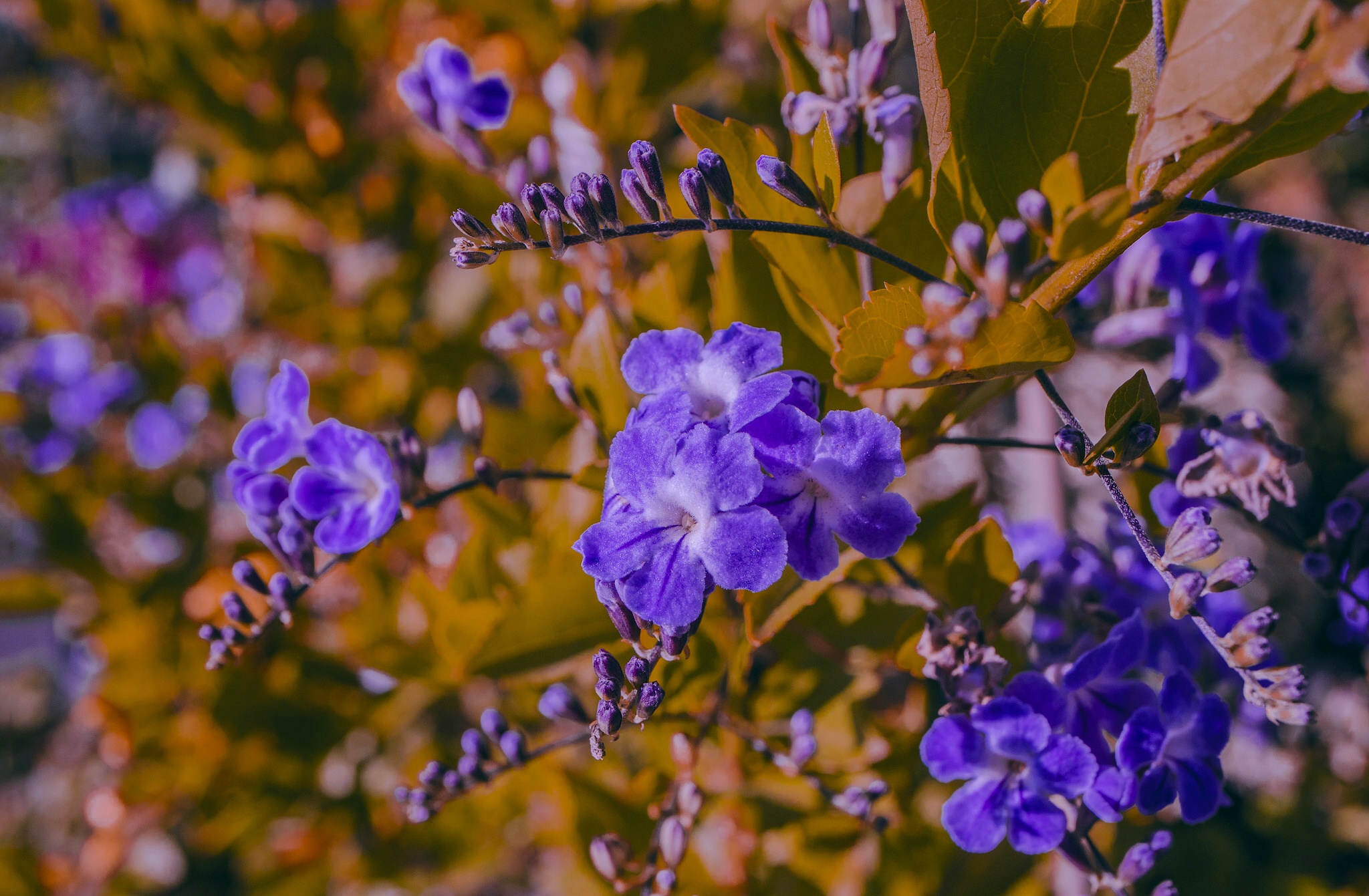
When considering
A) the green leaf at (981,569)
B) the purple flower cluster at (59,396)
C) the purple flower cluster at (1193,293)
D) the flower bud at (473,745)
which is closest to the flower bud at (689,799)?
the flower bud at (473,745)

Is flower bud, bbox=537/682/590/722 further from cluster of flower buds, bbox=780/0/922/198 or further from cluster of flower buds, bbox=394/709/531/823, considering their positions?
cluster of flower buds, bbox=780/0/922/198

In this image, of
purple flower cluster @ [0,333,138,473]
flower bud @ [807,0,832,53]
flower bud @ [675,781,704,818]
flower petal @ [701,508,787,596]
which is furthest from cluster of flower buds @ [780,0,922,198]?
purple flower cluster @ [0,333,138,473]

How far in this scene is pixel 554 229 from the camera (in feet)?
2.72

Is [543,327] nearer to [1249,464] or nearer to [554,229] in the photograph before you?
[554,229]

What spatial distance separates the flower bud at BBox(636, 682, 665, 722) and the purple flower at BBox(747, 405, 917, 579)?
0.20 metres

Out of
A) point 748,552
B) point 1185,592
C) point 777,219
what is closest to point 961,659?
point 1185,592

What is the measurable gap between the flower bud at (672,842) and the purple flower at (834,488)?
0.48 meters

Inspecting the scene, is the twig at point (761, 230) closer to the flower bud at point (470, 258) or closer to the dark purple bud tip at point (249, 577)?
the flower bud at point (470, 258)

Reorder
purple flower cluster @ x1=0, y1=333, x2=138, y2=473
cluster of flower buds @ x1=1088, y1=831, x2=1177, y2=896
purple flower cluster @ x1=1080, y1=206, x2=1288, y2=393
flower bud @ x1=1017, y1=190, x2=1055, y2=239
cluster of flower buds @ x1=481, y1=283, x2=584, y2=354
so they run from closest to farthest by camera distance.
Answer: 1. flower bud @ x1=1017, y1=190, x2=1055, y2=239
2. cluster of flower buds @ x1=1088, y1=831, x2=1177, y2=896
3. purple flower cluster @ x1=1080, y1=206, x2=1288, y2=393
4. cluster of flower buds @ x1=481, y1=283, x2=584, y2=354
5. purple flower cluster @ x1=0, y1=333, x2=138, y2=473

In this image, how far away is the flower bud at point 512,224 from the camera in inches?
32.3

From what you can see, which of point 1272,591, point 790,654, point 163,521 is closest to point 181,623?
point 163,521

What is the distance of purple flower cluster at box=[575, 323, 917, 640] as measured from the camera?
0.76 metres

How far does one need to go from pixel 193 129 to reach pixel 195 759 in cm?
205

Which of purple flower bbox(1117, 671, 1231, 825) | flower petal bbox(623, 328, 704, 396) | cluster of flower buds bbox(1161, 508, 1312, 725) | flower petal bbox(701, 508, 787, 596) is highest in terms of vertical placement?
flower petal bbox(623, 328, 704, 396)
